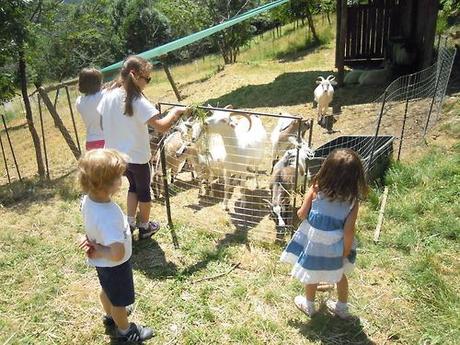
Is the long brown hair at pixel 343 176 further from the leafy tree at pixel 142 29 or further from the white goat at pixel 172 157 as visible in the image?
the leafy tree at pixel 142 29

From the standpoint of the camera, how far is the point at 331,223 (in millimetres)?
3164

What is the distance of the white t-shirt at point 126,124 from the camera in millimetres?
3896

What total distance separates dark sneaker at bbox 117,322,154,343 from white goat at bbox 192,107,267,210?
97.4 inches

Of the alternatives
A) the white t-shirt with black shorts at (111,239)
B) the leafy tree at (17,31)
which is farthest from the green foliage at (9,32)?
the white t-shirt with black shorts at (111,239)

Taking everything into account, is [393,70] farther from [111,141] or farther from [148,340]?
[148,340]

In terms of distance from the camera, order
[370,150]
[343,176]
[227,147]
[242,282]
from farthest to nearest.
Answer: [227,147] → [370,150] → [242,282] → [343,176]

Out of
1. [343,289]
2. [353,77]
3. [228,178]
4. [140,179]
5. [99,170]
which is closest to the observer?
[99,170]

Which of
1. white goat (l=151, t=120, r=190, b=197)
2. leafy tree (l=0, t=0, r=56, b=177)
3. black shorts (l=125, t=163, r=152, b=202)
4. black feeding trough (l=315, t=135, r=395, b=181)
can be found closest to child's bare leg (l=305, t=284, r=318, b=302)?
black shorts (l=125, t=163, r=152, b=202)

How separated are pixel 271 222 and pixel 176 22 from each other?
77.4 feet

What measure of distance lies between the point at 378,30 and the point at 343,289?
10.3m

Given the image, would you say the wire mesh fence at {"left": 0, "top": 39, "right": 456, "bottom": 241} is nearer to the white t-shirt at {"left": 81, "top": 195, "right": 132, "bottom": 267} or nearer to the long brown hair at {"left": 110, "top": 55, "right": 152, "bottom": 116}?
the long brown hair at {"left": 110, "top": 55, "right": 152, "bottom": 116}

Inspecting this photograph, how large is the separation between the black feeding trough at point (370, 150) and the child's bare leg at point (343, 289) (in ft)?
8.05

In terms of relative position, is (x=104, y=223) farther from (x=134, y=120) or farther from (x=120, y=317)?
(x=134, y=120)

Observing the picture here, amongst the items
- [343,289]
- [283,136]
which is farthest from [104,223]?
[283,136]
